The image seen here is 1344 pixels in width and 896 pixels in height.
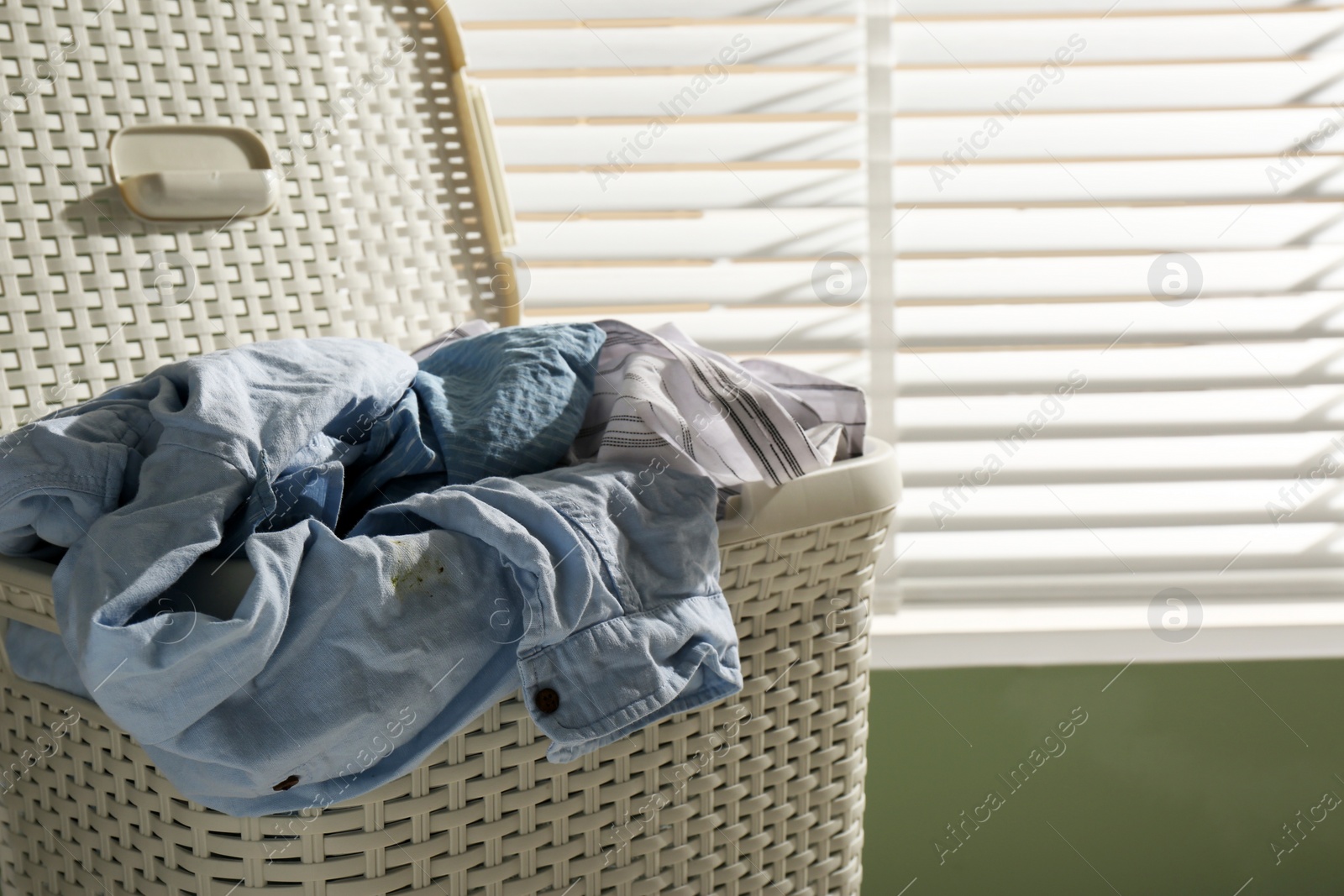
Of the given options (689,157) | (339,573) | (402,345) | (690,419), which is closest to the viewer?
(339,573)

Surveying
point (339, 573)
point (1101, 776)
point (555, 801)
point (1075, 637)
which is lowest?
point (1101, 776)

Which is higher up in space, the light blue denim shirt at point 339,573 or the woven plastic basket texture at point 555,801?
the light blue denim shirt at point 339,573

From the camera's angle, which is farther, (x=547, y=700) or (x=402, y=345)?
(x=402, y=345)

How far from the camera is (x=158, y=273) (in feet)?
2.19

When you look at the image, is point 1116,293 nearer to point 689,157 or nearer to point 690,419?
point 689,157

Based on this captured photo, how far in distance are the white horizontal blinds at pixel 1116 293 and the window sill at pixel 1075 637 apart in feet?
0.09

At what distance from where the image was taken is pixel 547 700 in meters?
0.41

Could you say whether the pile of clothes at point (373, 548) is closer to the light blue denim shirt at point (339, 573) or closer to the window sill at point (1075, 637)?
the light blue denim shirt at point (339, 573)

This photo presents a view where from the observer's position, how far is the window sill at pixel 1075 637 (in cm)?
112

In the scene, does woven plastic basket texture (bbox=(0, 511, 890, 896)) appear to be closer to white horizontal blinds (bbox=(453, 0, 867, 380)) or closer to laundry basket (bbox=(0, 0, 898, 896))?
laundry basket (bbox=(0, 0, 898, 896))

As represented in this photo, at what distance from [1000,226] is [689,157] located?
34 cm

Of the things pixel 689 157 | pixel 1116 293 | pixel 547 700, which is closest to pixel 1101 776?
pixel 1116 293

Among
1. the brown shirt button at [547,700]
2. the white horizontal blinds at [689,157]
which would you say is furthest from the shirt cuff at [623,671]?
the white horizontal blinds at [689,157]

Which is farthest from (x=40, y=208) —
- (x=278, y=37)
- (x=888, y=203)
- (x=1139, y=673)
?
(x=1139, y=673)
